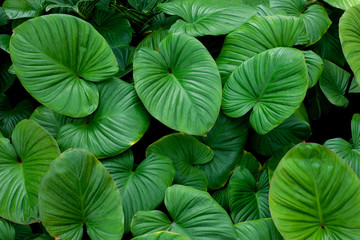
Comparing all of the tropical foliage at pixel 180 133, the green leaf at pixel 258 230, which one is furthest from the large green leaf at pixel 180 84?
the green leaf at pixel 258 230

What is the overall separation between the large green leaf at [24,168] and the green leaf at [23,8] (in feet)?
1.83

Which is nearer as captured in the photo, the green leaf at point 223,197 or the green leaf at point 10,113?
the green leaf at point 223,197

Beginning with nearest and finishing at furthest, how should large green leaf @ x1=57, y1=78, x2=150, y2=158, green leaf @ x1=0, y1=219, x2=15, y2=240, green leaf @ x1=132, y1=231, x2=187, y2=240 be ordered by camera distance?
1. green leaf @ x1=132, y1=231, x2=187, y2=240
2. green leaf @ x1=0, y1=219, x2=15, y2=240
3. large green leaf @ x1=57, y1=78, x2=150, y2=158

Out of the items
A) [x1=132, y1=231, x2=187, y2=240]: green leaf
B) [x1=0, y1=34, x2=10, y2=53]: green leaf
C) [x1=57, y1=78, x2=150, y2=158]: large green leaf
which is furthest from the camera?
[x1=0, y1=34, x2=10, y2=53]: green leaf

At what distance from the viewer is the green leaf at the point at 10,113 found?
5.32 feet

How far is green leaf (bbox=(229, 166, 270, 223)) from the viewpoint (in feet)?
4.22

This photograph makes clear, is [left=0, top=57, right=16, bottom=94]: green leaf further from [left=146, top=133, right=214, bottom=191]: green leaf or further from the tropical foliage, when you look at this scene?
[left=146, top=133, right=214, bottom=191]: green leaf

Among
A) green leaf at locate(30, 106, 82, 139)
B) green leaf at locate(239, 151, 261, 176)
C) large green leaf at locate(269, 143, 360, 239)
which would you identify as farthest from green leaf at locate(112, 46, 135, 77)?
large green leaf at locate(269, 143, 360, 239)

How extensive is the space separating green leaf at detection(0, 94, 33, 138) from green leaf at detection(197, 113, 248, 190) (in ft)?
2.74

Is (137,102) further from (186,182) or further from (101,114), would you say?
(186,182)

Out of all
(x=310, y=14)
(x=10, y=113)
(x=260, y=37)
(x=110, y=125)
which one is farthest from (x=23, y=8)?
(x=310, y=14)

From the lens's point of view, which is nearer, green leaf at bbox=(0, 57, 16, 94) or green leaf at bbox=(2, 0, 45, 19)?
green leaf at bbox=(2, 0, 45, 19)

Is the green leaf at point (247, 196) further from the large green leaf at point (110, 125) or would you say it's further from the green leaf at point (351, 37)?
the green leaf at point (351, 37)

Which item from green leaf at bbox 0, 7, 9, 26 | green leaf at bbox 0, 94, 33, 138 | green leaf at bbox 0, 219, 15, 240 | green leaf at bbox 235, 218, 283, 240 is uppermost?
green leaf at bbox 0, 7, 9, 26
